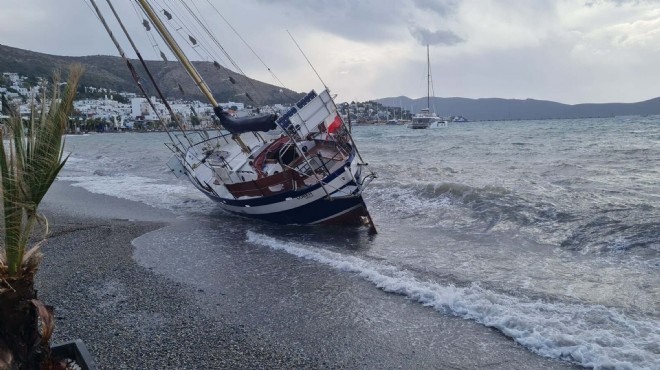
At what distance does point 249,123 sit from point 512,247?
894 cm

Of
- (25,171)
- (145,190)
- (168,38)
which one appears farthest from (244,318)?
(145,190)

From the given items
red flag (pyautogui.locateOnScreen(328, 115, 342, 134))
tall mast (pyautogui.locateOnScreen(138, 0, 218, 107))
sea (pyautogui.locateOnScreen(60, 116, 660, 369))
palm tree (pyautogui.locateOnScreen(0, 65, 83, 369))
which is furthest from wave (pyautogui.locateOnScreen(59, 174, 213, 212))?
palm tree (pyautogui.locateOnScreen(0, 65, 83, 369))

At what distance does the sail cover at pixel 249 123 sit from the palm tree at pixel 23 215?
39.6 feet

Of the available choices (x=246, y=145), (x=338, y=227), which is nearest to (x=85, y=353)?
(x=338, y=227)

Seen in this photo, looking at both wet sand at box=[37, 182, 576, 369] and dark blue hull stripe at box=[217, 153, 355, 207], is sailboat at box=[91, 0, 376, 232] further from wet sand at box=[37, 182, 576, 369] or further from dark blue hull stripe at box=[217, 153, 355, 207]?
wet sand at box=[37, 182, 576, 369]

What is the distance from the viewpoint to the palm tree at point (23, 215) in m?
3.77

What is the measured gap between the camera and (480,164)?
109ft

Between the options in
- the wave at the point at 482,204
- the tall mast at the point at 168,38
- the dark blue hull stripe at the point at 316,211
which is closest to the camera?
the dark blue hull stripe at the point at 316,211

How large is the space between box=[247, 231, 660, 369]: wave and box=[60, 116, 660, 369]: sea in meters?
0.02

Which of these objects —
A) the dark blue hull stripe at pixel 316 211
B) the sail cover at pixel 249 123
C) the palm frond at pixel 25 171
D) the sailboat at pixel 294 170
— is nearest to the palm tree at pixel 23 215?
the palm frond at pixel 25 171

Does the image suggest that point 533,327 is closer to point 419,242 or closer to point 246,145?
point 419,242

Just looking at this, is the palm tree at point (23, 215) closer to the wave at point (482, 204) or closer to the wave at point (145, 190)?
the wave at point (482, 204)

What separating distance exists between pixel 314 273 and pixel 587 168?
22370 millimetres

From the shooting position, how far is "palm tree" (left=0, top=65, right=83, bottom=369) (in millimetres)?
3773
